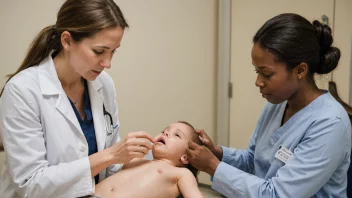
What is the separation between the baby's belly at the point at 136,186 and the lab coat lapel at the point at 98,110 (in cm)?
16

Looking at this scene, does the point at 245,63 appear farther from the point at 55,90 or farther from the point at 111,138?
the point at 55,90

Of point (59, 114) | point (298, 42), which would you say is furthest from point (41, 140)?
point (298, 42)

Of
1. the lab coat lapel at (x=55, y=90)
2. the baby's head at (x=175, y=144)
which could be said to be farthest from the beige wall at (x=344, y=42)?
the lab coat lapel at (x=55, y=90)

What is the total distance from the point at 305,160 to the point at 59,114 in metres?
0.99

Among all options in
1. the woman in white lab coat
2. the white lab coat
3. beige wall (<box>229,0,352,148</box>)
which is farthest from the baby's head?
beige wall (<box>229,0,352,148</box>)

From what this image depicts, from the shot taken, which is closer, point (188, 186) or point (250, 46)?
point (188, 186)

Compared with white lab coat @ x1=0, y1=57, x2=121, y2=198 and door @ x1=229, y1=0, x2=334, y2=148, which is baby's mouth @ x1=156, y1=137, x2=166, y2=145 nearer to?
white lab coat @ x1=0, y1=57, x2=121, y2=198

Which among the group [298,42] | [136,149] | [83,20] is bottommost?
[136,149]

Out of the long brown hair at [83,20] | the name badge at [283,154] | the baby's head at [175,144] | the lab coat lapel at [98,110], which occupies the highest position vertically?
the long brown hair at [83,20]

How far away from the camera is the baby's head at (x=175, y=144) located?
1817 mm

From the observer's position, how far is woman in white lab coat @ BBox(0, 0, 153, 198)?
1.40m

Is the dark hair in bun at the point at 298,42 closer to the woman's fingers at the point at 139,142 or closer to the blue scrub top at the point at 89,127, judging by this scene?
the woman's fingers at the point at 139,142

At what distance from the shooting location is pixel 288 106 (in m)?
1.71

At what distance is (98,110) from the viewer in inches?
66.1
